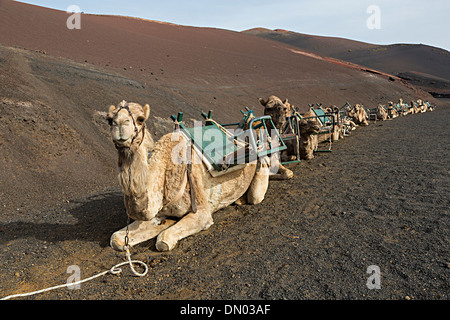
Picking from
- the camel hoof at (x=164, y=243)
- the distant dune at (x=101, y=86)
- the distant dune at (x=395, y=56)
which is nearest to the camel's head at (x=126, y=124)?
the camel hoof at (x=164, y=243)

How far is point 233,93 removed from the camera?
87.9ft

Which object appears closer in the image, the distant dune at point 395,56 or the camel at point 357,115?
the camel at point 357,115

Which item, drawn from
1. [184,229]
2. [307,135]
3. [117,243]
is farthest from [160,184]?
[307,135]

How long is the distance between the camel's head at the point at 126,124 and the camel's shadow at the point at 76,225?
5.74 feet

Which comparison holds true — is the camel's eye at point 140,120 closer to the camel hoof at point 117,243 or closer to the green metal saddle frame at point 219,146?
the green metal saddle frame at point 219,146

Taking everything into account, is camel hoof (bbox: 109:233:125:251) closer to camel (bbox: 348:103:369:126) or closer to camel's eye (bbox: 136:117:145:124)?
camel's eye (bbox: 136:117:145:124)

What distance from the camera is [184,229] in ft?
13.9

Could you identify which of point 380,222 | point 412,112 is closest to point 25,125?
point 380,222

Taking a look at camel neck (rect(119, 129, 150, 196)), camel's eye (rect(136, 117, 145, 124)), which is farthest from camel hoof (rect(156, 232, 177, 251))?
camel's eye (rect(136, 117, 145, 124))

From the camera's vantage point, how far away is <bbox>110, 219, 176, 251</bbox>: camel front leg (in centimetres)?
408

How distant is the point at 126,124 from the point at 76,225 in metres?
2.66

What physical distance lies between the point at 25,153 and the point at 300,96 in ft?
93.7

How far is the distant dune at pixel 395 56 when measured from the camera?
6059 centimetres

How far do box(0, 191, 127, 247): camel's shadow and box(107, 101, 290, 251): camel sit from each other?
742mm
